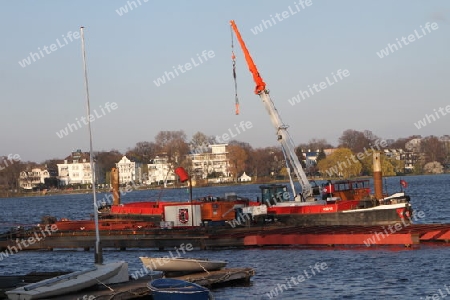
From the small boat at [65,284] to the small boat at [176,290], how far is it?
3024 mm

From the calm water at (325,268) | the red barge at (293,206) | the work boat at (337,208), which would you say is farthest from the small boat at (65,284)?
the work boat at (337,208)

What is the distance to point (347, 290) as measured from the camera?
34250 millimetres

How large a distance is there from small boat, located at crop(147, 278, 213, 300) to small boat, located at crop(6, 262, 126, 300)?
119 inches

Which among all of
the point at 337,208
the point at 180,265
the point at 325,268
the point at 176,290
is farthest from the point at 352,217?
the point at 176,290

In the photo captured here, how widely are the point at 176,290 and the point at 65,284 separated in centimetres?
453

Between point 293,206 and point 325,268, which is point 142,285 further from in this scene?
point 293,206

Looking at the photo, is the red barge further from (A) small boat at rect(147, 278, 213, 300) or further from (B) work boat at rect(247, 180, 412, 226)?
(A) small boat at rect(147, 278, 213, 300)

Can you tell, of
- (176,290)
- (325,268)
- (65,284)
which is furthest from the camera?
(325,268)

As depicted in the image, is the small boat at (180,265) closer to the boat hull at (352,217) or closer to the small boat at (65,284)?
the small boat at (65,284)

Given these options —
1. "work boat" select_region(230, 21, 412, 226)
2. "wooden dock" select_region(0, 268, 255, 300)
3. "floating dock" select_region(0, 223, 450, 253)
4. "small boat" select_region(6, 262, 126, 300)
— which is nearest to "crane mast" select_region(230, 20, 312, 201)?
"work boat" select_region(230, 21, 412, 226)

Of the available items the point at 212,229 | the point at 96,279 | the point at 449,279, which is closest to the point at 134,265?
the point at 212,229

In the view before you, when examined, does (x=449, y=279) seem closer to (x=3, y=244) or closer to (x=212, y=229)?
(x=212, y=229)

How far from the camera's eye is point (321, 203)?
2196 inches

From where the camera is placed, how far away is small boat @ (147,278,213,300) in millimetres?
27547
